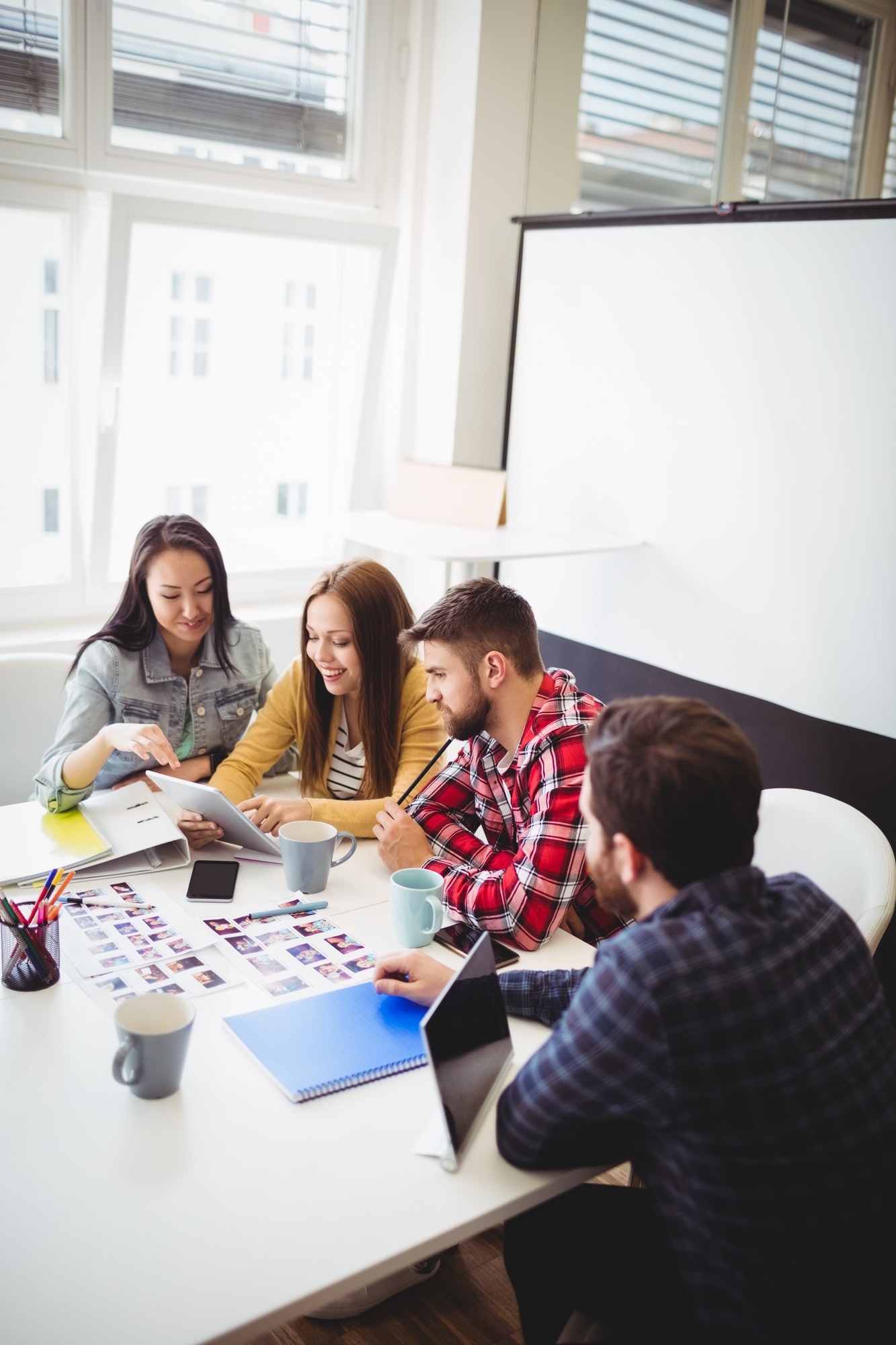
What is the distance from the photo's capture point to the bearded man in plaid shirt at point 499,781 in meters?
1.55

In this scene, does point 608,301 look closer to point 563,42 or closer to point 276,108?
point 563,42

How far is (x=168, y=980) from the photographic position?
1356mm

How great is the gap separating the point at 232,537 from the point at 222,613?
1361 millimetres

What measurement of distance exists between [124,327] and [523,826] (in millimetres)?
2061

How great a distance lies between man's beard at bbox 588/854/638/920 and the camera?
3.78ft

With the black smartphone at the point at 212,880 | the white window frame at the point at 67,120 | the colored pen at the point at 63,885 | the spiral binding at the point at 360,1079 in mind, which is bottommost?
the spiral binding at the point at 360,1079

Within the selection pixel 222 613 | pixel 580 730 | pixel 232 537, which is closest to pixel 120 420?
pixel 232 537

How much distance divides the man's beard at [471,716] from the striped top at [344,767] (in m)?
0.39

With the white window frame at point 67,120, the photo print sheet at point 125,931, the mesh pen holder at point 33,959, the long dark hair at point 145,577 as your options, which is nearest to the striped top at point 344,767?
the long dark hair at point 145,577

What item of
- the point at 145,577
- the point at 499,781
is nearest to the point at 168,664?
the point at 145,577

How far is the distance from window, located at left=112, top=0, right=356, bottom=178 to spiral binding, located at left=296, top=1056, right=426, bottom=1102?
267 cm

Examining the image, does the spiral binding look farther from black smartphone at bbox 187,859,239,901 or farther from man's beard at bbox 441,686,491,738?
man's beard at bbox 441,686,491,738

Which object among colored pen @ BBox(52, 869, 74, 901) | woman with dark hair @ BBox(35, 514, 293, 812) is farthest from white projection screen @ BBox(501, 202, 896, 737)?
colored pen @ BBox(52, 869, 74, 901)

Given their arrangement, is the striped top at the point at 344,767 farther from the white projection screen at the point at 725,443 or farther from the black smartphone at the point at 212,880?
the white projection screen at the point at 725,443
